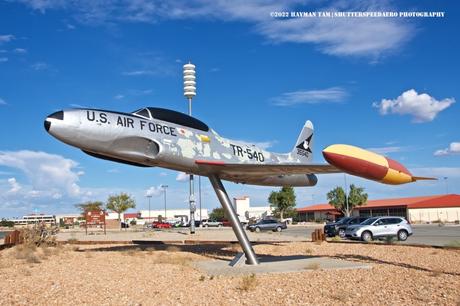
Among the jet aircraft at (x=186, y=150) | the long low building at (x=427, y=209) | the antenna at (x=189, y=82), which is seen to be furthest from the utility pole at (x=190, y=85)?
the long low building at (x=427, y=209)

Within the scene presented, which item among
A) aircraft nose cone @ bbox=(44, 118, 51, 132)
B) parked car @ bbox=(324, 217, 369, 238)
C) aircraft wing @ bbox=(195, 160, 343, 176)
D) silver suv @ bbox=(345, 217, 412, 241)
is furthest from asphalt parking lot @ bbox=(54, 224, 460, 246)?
aircraft nose cone @ bbox=(44, 118, 51, 132)

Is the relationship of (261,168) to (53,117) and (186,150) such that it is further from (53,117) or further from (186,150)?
(53,117)

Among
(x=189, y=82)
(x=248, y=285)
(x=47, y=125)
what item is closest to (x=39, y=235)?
(x=47, y=125)

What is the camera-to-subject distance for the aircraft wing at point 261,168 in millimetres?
13641

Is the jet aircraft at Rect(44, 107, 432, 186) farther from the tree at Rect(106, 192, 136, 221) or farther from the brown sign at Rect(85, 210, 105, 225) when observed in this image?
the tree at Rect(106, 192, 136, 221)

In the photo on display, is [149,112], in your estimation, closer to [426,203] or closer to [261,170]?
[261,170]

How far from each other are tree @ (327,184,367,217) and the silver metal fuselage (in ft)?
225

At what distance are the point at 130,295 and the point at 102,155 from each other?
5.29 meters

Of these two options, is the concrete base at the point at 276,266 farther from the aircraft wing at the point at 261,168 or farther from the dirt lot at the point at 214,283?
the aircraft wing at the point at 261,168

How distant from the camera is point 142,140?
13.3m

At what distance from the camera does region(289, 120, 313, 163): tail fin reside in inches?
807

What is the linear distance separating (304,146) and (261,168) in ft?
23.6

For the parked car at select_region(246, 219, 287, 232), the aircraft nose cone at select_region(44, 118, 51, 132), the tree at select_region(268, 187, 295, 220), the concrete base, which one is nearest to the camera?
the aircraft nose cone at select_region(44, 118, 51, 132)

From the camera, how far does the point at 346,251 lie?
18.3 m
